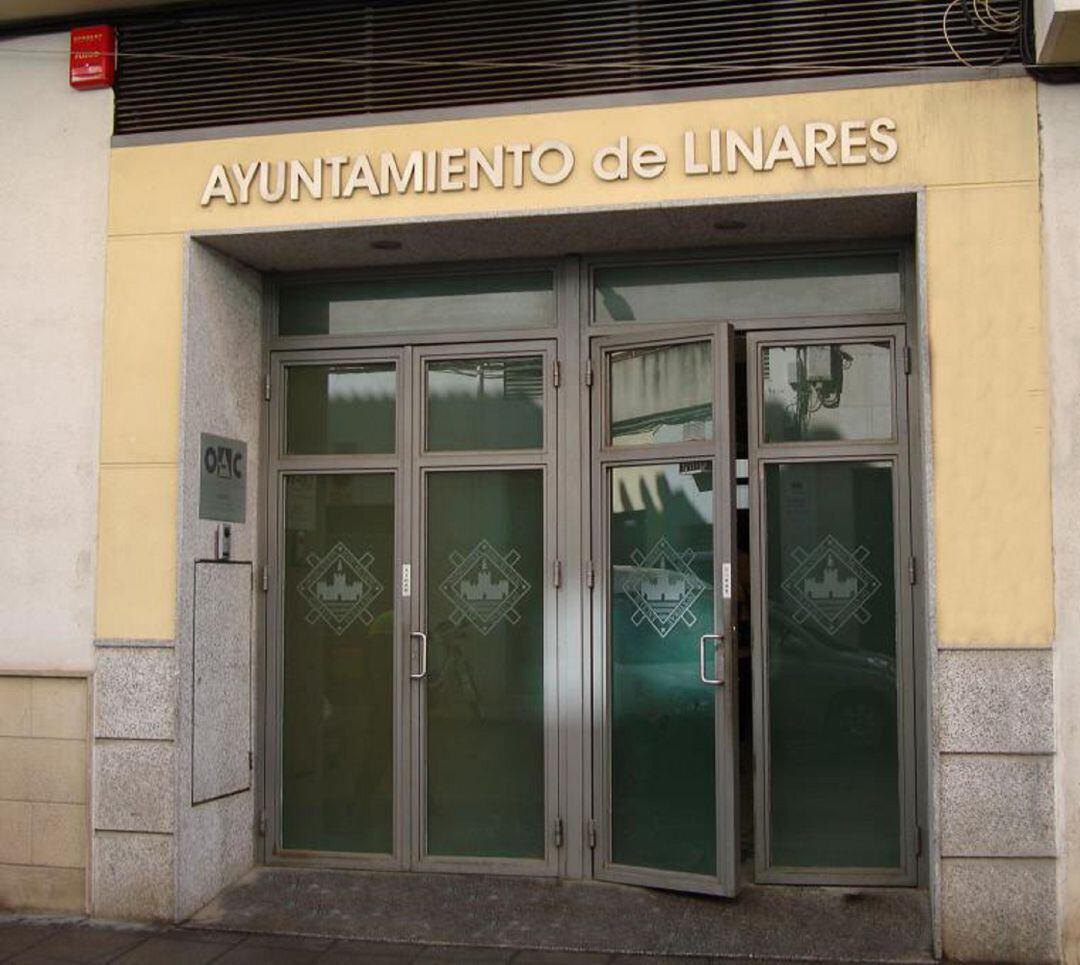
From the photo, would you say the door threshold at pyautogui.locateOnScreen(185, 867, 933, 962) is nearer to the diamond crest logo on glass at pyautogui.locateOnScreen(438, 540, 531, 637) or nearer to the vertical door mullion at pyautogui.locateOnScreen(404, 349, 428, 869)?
the vertical door mullion at pyautogui.locateOnScreen(404, 349, 428, 869)

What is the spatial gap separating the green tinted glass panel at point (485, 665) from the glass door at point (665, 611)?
0.36 metres

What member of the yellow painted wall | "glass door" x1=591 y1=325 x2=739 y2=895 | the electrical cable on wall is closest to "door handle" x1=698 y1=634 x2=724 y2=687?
"glass door" x1=591 y1=325 x2=739 y2=895

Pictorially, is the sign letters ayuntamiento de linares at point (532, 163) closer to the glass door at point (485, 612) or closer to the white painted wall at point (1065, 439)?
the white painted wall at point (1065, 439)

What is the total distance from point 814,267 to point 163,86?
3500mm

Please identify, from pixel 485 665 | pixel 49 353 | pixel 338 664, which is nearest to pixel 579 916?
pixel 485 665

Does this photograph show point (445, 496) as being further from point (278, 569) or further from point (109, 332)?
point (109, 332)

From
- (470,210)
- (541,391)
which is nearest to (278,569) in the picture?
(541,391)

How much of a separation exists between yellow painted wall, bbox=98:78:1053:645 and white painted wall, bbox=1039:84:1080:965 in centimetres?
6

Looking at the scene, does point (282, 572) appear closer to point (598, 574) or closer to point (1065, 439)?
point (598, 574)

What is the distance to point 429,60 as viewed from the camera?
20.9 feet

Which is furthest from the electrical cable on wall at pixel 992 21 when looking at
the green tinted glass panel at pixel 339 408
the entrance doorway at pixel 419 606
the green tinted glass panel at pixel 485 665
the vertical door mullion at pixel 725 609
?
the green tinted glass panel at pixel 339 408

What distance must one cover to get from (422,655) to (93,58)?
3.57 metres

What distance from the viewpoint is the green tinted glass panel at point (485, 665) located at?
21.9ft

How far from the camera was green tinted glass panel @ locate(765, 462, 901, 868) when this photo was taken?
6324 millimetres
